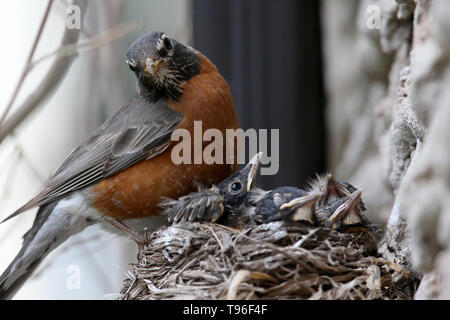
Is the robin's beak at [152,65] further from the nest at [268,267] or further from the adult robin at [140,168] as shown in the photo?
the nest at [268,267]

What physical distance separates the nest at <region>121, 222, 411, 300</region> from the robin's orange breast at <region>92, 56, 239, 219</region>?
0.42 m

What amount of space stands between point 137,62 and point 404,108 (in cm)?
143

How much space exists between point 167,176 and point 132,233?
15.6 inches

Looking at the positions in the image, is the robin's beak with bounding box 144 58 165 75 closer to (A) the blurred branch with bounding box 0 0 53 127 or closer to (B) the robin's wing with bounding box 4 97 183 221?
(B) the robin's wing with bounding box 4 97 183 221

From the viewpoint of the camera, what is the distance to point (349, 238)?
2.83m

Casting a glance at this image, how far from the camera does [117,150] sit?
3525 millimetres

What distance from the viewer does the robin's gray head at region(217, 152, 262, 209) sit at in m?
3.26

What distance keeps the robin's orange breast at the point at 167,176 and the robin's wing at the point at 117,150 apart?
46mm

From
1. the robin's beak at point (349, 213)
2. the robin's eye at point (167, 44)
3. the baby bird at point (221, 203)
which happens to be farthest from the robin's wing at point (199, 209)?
the robin's eye at point (167, 44)

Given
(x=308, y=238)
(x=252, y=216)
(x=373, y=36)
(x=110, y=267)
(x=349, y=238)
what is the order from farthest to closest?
(x=110, y=267), (x=373, y=36), (x=252, y=216), (x=349, y=238), (x=308, y=238)

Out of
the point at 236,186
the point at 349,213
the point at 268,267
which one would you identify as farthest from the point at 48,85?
the point at 349,213

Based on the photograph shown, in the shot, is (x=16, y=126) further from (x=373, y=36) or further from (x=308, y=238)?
(x=373, y=36)

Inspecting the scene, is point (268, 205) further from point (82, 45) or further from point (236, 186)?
point (82, 45)
